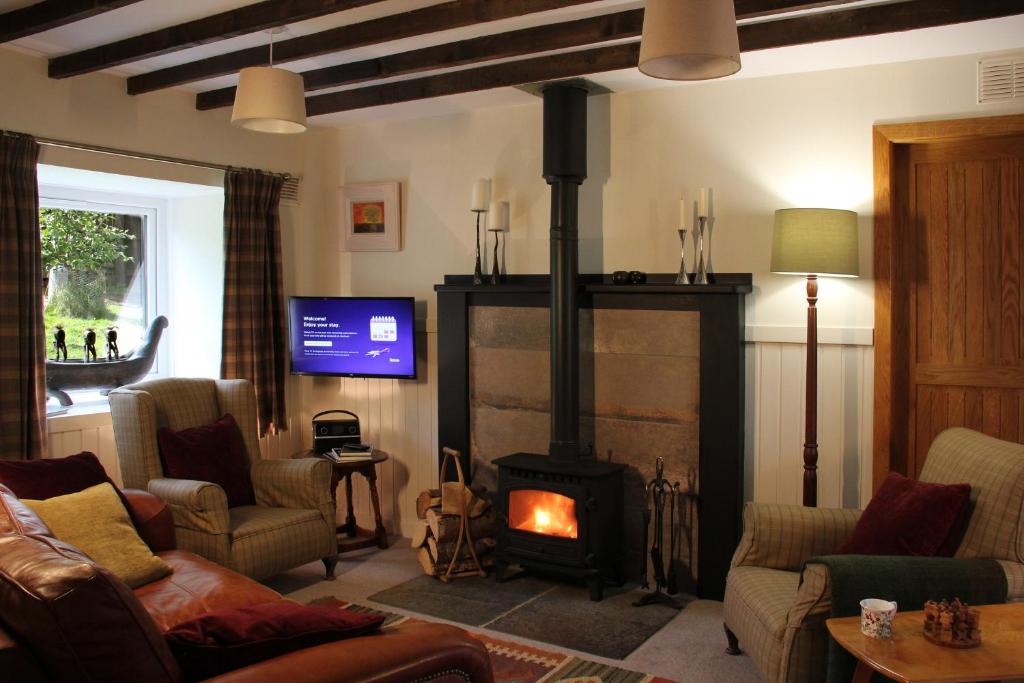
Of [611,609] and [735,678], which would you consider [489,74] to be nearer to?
[611,609]

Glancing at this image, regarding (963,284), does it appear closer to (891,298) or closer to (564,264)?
(891,298)

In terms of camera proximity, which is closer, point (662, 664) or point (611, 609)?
point (662, 664)

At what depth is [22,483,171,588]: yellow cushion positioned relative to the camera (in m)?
3.05

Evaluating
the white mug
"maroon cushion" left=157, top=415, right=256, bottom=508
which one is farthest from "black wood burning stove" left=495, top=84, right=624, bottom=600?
the white mug

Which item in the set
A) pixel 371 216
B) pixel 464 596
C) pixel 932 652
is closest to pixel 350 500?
pixel 464 596

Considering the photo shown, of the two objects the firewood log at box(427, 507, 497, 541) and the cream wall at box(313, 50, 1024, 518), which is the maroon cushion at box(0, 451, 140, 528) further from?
the cream wall at box(313, 50, 1024, 518)

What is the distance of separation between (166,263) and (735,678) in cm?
394

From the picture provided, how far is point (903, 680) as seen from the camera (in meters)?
2.13

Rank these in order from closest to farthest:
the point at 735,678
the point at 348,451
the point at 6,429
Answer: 1. the point at 735,678
2. the point at 6,429
3. the point at 348,451

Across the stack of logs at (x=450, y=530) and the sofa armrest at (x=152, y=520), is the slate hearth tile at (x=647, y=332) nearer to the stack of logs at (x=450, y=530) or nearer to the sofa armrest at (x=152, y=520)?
the stack of logs at (x=450, y=530)

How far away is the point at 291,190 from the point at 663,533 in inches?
115

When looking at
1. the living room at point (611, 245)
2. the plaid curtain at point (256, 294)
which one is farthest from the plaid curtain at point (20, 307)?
the plaid curtain at point (256, 294)

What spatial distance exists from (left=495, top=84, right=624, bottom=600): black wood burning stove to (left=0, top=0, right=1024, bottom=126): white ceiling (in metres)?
0.30

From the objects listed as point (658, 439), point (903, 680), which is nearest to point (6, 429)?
point (658, 439)
